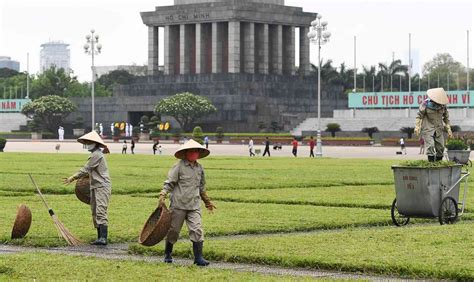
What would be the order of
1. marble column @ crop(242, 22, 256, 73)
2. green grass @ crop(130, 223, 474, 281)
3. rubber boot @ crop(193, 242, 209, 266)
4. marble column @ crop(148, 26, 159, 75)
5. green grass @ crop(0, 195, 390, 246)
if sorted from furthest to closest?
1. marble column @ crop(148, 26, 159, 75)
2. marble column @ crop(242, 22, 256, 73)
3. green grass @ crop(0, 195, 390, 246)
4. rubber boot @ crop(193, 242, 209, 266)
5. green grass @ crop(130, 223, 474, 281)

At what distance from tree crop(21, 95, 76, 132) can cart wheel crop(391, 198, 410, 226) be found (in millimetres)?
107201

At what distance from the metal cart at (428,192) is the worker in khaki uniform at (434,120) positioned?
3.59ft

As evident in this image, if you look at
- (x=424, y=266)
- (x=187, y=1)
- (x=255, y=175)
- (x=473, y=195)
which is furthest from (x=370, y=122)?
(x=424, y=266)

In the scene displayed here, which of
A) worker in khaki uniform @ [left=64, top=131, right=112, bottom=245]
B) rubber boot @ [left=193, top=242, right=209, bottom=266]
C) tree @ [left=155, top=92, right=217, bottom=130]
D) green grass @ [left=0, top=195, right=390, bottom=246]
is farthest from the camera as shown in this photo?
tree @ [left=155, top=92, right=217, bottom=130]

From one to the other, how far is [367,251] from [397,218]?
552cm

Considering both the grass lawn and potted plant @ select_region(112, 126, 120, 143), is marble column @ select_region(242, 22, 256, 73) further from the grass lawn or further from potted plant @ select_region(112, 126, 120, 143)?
the grass lawn

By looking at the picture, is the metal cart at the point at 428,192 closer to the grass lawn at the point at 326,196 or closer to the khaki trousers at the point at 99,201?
the grass lawn at the point at 326,196

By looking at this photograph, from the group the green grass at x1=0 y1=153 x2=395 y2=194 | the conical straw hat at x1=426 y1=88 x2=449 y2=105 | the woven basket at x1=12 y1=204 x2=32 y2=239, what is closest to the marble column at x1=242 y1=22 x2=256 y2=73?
the green grass at x1=0 y1=153 x2=395 y2=194

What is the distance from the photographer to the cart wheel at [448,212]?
914 inches

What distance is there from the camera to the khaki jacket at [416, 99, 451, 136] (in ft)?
80.5

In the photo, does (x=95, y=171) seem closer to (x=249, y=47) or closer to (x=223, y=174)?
(x=223, y=174)

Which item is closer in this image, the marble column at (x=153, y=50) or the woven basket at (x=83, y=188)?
the woven basket at (x=83, y=188)

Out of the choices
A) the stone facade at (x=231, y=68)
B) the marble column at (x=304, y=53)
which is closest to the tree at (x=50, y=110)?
the stone facade at (x=231, y=68)

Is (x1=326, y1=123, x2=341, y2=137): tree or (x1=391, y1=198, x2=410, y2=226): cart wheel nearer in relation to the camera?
(x1=391, y1=198, x2=410, y2=226): cart wheel
